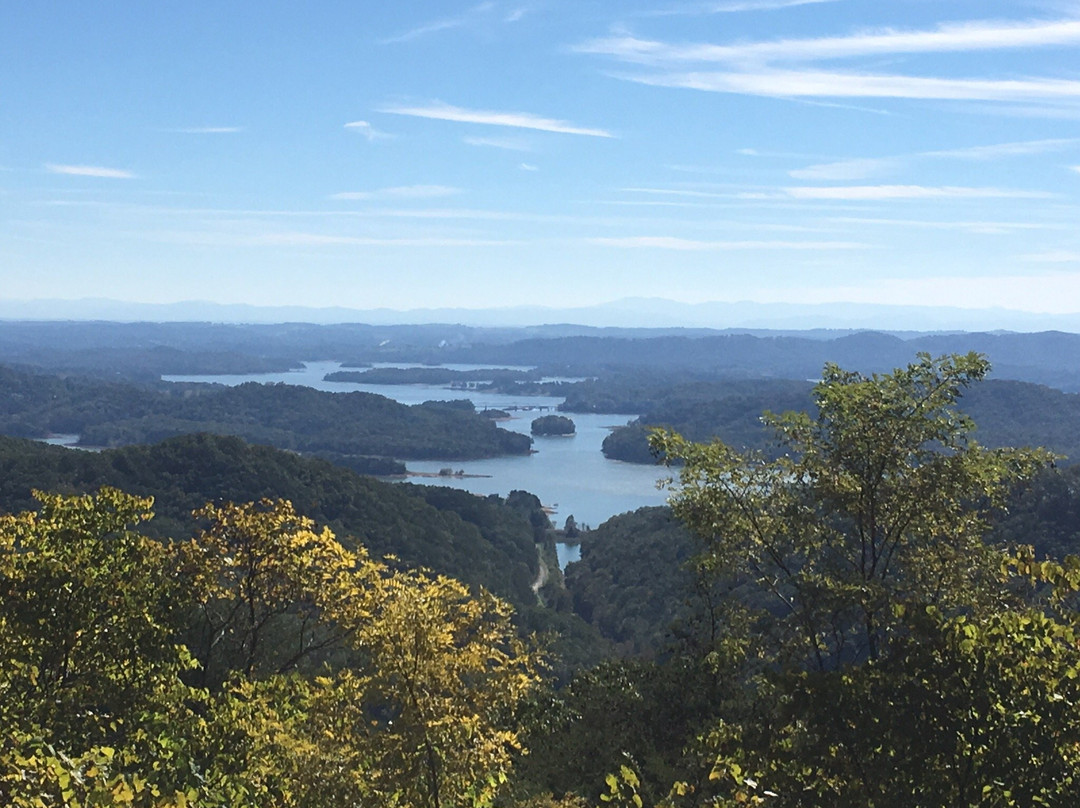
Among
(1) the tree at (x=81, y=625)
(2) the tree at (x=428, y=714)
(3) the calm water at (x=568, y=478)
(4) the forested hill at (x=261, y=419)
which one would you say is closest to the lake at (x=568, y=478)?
(3) the calm water at (x=568, y=478)

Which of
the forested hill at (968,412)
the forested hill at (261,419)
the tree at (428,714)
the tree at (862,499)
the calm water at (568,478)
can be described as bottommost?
the calm water at (568,478)

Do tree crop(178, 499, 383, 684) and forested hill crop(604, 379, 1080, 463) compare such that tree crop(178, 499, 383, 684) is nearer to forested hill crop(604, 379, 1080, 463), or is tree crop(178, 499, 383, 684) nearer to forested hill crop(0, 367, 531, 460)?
forested hill crop(604, 379, 1080, 463)

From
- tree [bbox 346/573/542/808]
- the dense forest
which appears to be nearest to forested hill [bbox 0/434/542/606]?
the dense forest

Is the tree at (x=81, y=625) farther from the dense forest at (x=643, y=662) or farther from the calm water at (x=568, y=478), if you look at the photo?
the calm water at (x=568, y=478)

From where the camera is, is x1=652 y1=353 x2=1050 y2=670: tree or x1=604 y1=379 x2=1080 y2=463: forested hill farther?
x1=604 y1=379 x2=1080 y2=463: forested hill

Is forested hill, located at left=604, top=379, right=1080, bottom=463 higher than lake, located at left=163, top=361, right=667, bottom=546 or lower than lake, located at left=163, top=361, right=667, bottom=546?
higher

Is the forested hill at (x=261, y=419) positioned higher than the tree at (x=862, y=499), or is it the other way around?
the tree at (x=862, y=499)

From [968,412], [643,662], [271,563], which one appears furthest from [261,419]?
[271,563]

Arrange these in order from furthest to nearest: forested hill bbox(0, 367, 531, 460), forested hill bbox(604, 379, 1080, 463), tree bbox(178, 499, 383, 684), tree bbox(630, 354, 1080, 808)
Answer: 1. forested hill bbox(0, 367, 531, 460)
2. forested hill bbox(604, 379, 1080, 463)
3. tree bbox(178, 499, 383, 684)
4. tree bbox(630, 354, 1080, 808)

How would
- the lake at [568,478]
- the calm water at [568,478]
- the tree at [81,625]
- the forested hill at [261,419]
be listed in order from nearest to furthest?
the tree at [81,625], the lake at [568,478], the calm water at [568,478], the forested hill at [261,419]
